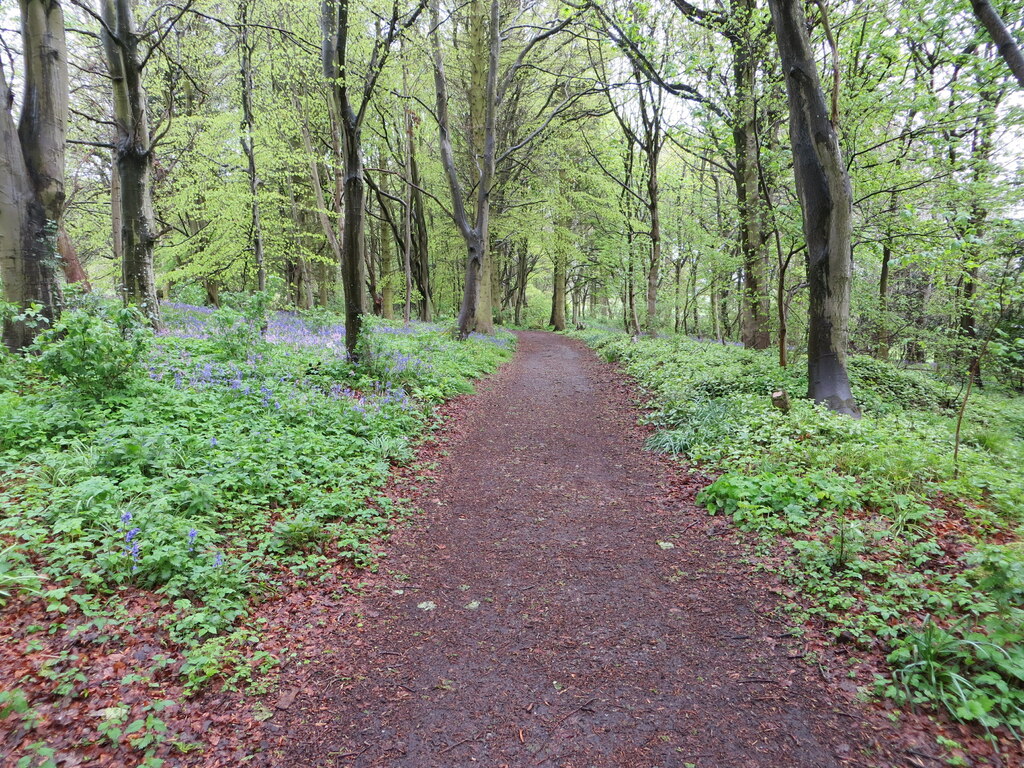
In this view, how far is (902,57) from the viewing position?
8633mm

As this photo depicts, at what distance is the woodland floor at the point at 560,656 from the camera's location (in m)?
2.30

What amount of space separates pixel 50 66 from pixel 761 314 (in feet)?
44.6

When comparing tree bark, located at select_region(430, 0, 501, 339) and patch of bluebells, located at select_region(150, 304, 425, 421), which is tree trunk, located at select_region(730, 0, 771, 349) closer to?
tree bark, located at select_region(430, 0, 501, 339)

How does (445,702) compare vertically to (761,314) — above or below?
below

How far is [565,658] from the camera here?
9.50 ft

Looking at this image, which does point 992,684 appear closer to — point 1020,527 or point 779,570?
point 779,570

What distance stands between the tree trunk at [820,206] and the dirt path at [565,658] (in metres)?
3.45

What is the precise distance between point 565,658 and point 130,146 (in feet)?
30.7

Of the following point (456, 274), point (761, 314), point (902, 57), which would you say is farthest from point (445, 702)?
point (456, 274)

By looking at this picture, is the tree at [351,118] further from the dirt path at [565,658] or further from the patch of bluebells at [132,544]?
the patch of bluebells at [132,544]

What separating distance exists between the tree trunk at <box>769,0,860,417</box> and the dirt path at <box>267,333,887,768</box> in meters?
3.45

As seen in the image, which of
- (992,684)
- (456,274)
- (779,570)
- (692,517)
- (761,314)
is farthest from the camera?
(456,274)

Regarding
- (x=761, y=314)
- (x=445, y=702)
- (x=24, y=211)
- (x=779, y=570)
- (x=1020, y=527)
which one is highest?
(x=24, y=211)

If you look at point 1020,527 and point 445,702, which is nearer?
point 445,702
